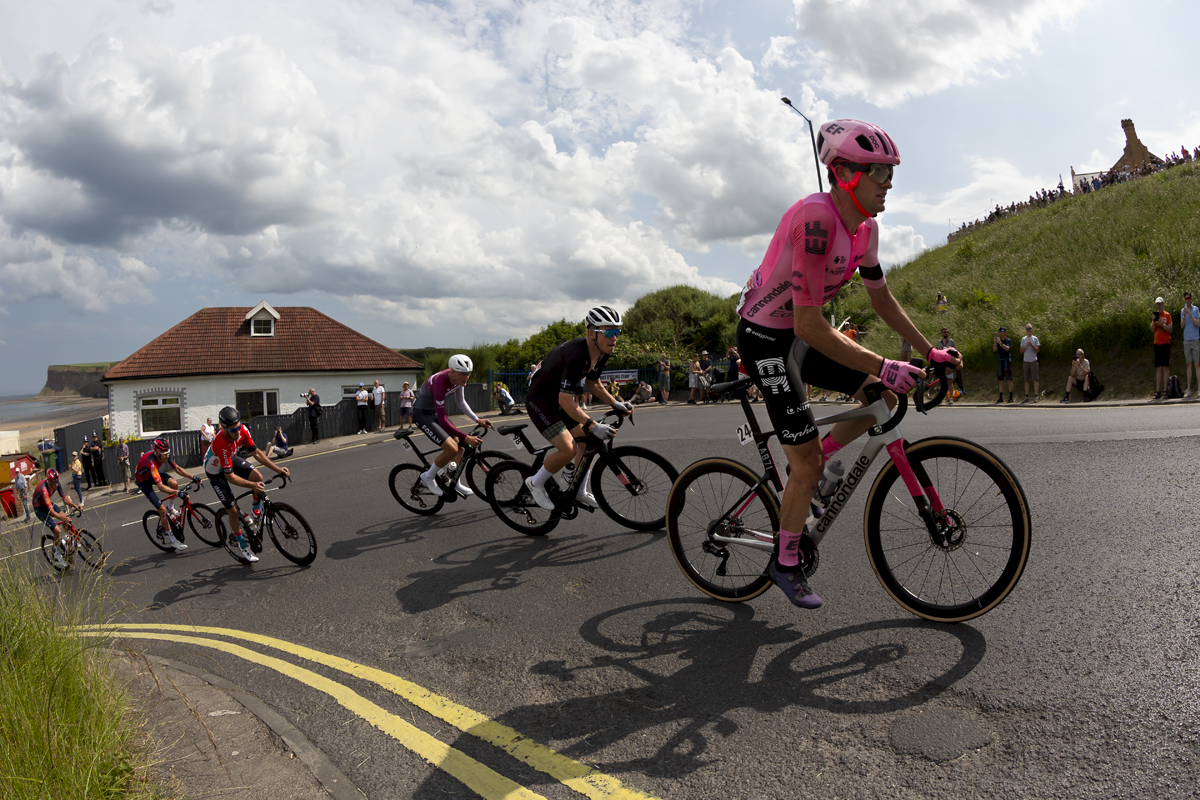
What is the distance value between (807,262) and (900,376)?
0.72m

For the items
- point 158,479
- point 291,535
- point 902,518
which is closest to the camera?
point 902,518

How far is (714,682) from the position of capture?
3.36 meters

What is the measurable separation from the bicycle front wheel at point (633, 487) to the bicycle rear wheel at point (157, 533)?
22.6 feet

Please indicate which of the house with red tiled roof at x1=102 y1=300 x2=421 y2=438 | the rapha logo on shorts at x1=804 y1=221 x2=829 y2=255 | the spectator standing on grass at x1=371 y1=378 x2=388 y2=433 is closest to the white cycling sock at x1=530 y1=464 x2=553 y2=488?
the rapha logo on shorts at x1=804 y1=221 x2=829 y2=255

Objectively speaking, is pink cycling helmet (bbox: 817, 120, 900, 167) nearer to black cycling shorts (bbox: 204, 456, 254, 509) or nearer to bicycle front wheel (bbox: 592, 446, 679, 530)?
bicycle front wheel (bbox: 592, 446, 679, 530)

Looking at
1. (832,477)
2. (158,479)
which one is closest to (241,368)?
(158,479)

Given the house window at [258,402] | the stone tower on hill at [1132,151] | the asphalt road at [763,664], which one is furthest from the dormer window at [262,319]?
the stone tower on hill at [1132,151]

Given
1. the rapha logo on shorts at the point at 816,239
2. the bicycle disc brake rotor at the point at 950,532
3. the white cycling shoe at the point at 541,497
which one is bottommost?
the white cycling shoe at the point at 541,497

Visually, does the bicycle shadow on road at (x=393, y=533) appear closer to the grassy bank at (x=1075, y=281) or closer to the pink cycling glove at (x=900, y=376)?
the pink cycling glove at (x=900, y=376)

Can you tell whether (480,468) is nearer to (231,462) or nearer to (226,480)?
(231,462)

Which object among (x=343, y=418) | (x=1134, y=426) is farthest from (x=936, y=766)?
(x=343, y=418)

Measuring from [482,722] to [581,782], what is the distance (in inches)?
31.4

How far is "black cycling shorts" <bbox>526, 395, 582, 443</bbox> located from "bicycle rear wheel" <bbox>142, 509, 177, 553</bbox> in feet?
21.1

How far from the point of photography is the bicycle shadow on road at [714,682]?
2.94m
